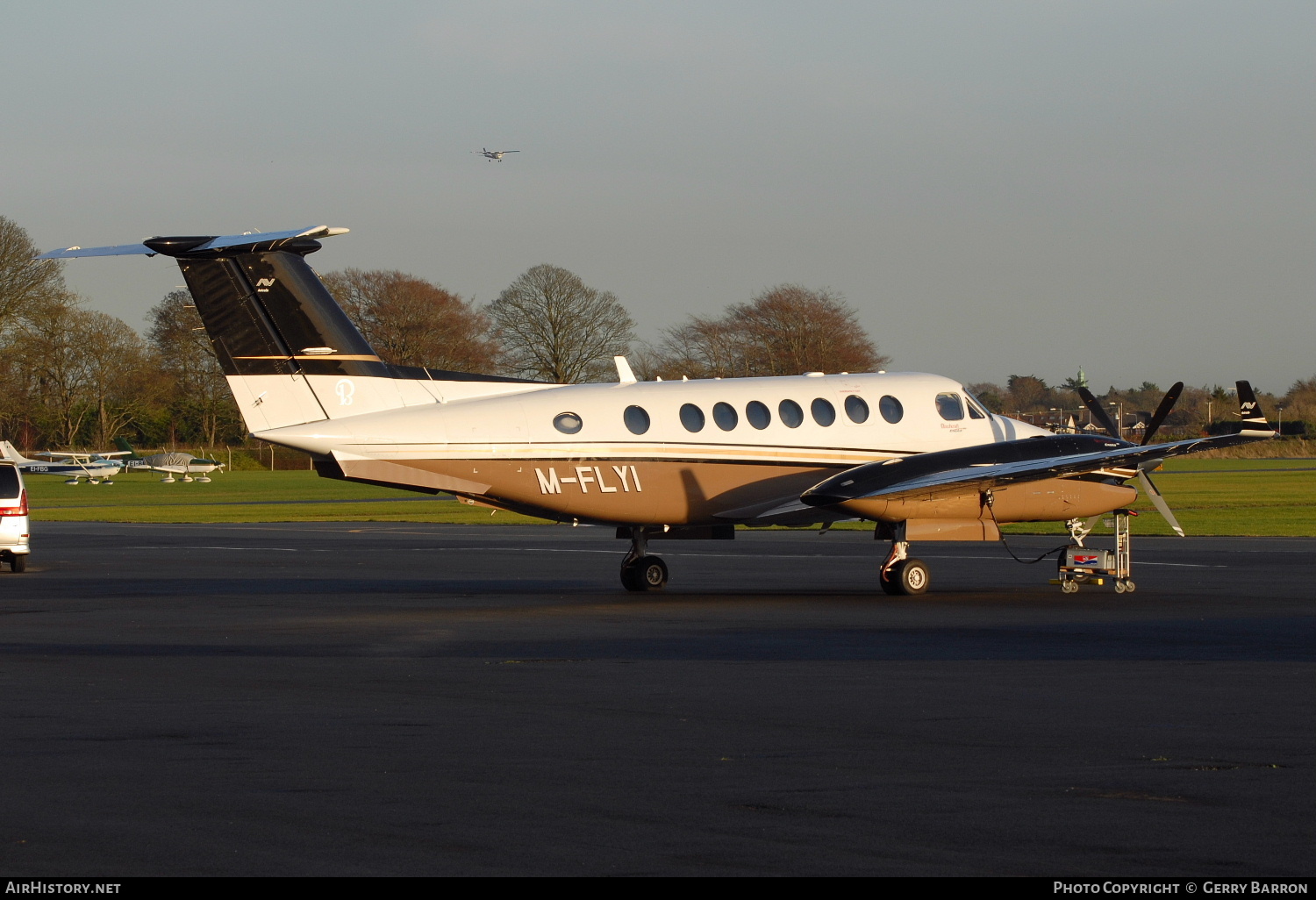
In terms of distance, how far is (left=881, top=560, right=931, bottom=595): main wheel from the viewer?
22.2 meters

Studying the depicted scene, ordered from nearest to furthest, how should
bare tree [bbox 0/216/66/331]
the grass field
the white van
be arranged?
the white van < the grass field < bare tree [bbox 0/216/66/331]

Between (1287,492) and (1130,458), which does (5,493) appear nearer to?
(1130,458)

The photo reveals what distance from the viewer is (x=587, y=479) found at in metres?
22.0

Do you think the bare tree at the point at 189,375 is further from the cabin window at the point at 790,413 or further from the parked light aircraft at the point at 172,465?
the cabin window at the point at 790,413

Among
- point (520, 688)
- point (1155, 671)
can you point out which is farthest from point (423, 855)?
point (1155, 671)

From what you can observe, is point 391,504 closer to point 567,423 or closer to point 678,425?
point 678,425

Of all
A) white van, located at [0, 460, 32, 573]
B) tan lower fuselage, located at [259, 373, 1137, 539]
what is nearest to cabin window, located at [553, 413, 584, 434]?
tan lower fuselage, located at [259, 373, 1137, 539]

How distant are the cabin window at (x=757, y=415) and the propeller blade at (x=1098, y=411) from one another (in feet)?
19.6

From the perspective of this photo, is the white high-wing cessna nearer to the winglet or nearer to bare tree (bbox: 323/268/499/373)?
the winglet

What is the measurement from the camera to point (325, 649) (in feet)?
51.6

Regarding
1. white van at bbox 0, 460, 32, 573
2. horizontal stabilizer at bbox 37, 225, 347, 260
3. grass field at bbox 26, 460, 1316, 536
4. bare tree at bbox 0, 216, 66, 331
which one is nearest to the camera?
horizontal stabilizer at bbox 37, 225, 347, 260

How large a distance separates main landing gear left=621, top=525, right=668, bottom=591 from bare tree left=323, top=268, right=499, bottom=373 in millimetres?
78882

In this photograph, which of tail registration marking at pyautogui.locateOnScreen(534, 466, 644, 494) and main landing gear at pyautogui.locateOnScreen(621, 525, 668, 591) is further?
main landing gear at pyautogui.locateOnScreen(621, 525, 668, 591)
